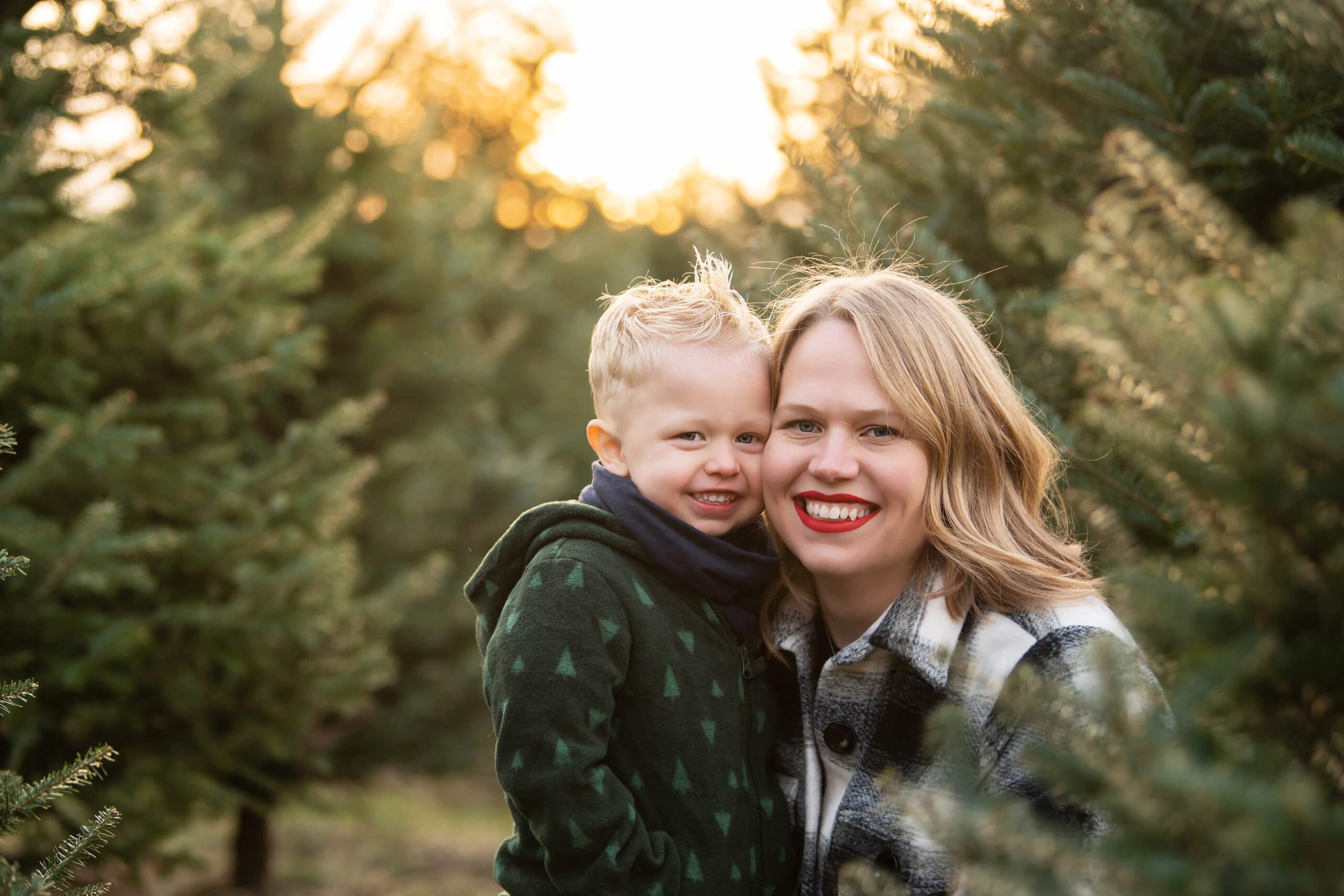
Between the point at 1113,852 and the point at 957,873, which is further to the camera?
the point at 957,873

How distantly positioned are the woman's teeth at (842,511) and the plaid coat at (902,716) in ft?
0.66

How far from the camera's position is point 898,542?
2.26 m

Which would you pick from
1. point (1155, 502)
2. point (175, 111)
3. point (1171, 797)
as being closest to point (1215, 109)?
point (1155, 502)

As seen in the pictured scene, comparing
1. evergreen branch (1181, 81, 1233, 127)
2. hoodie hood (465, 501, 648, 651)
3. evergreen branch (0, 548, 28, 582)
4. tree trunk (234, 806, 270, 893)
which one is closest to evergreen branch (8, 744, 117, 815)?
evergreen branch (0, 548, 28, 582)

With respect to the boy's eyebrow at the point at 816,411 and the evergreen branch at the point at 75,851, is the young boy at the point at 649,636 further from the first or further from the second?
the evergreen branch at the point at 75,851

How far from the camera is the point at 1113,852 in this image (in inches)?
33.7

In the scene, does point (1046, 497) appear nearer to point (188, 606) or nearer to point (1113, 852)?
point (1113, 852)

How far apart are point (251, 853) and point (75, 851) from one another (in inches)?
206

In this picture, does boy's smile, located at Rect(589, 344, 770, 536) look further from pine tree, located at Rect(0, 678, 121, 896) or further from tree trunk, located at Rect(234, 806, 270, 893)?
tree trunk, located at Rect(234, 806, 270, 893)

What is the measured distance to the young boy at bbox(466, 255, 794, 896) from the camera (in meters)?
1.97

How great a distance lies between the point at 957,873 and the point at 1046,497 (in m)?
1.16

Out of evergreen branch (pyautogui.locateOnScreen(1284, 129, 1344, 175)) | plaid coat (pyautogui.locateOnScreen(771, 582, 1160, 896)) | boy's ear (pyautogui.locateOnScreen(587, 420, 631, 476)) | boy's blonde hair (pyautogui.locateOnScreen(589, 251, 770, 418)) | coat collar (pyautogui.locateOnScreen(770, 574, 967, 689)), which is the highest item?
boy's blonde hair (pyautogui.locateOnScreen(589, 251, 770, 418))

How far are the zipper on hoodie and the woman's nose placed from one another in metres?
0.45

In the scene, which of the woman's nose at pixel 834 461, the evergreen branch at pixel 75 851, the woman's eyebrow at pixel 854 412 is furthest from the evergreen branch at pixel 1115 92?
the evergreen branch at pixel 75 851
